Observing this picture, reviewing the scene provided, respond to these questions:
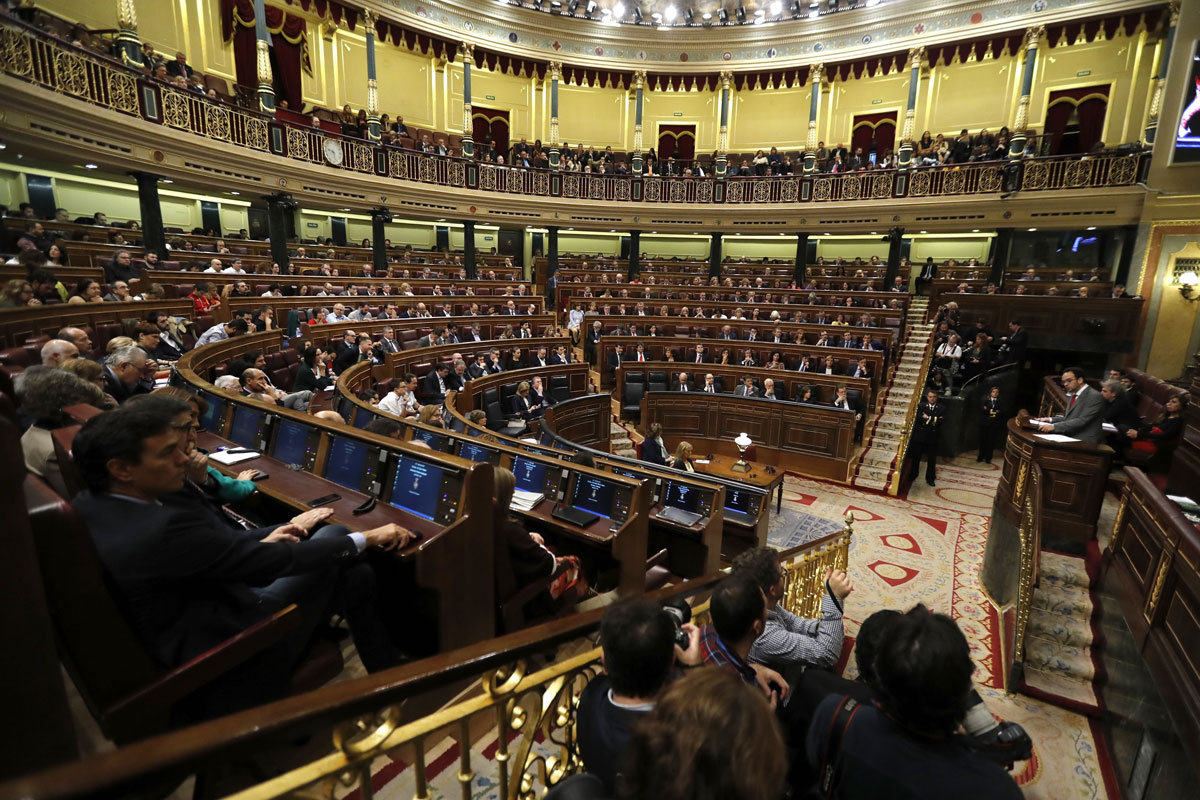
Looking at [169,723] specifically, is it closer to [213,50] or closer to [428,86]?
[213,50]

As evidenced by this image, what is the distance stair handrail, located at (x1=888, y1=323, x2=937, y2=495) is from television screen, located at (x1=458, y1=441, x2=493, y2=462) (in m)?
6.03

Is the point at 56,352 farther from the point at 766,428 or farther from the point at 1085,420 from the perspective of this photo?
the point at 766,428

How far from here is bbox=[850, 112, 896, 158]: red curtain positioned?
16812 mm

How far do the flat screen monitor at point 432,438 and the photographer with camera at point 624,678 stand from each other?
265 cm

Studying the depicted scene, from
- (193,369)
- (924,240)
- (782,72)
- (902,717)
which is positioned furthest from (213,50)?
(924,240)

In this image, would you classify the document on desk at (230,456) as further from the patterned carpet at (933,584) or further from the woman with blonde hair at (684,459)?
the woman with blonde hair at (684,459)

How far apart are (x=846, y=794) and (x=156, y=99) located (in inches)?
457

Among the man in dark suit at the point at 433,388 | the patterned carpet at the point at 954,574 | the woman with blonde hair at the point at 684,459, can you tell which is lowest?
the patterned carpet at the point at 954,574

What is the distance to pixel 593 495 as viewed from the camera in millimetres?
3566

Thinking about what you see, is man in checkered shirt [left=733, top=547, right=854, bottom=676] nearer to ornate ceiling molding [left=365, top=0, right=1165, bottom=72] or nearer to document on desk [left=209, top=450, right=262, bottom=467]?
document on desk [left=209, top=450, right=262, bottom=467]

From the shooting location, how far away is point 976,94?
607 inches

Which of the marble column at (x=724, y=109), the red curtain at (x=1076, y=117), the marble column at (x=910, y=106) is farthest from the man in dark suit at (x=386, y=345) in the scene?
the red curtain at (x=1076, y=117)

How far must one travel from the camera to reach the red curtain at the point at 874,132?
16812mm

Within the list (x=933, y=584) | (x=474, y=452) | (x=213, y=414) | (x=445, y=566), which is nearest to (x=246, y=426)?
(x=213, y=414)
